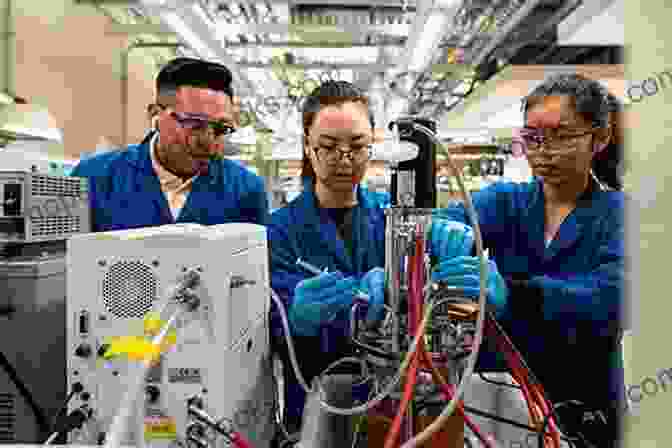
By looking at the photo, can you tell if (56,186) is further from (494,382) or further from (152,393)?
(494,382)

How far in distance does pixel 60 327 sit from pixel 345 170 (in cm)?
69

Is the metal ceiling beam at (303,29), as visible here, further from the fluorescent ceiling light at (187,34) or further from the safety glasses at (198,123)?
the safety glasses at (198,123)

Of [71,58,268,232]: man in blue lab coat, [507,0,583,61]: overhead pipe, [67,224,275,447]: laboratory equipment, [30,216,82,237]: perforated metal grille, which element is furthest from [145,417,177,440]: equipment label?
[507,0,583,61]: overhead pipe

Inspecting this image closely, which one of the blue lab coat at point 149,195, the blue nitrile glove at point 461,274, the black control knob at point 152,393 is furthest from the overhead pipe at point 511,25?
the black control knob at point 152,393

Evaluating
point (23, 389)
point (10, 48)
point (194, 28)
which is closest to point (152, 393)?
point (23, 389)

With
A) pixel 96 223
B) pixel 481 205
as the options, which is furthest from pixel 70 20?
pixel 481 205

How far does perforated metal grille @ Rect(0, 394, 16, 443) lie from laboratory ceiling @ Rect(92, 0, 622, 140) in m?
1.79

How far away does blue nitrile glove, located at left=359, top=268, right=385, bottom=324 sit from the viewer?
77cm

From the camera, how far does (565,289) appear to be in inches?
40.0

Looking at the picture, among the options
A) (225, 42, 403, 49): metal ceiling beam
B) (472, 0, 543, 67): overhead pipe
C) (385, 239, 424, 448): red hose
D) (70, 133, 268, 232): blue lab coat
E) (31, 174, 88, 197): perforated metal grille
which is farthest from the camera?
(225, 42, 403, 49): metal ceiling beam

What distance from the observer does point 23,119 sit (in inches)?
105

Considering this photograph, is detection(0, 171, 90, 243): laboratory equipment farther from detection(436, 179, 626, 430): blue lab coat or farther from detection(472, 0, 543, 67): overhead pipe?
detection(472, 0, 543, 67): overhead pipe

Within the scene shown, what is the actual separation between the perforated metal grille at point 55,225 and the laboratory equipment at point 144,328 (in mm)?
316

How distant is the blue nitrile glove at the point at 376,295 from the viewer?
77cm
